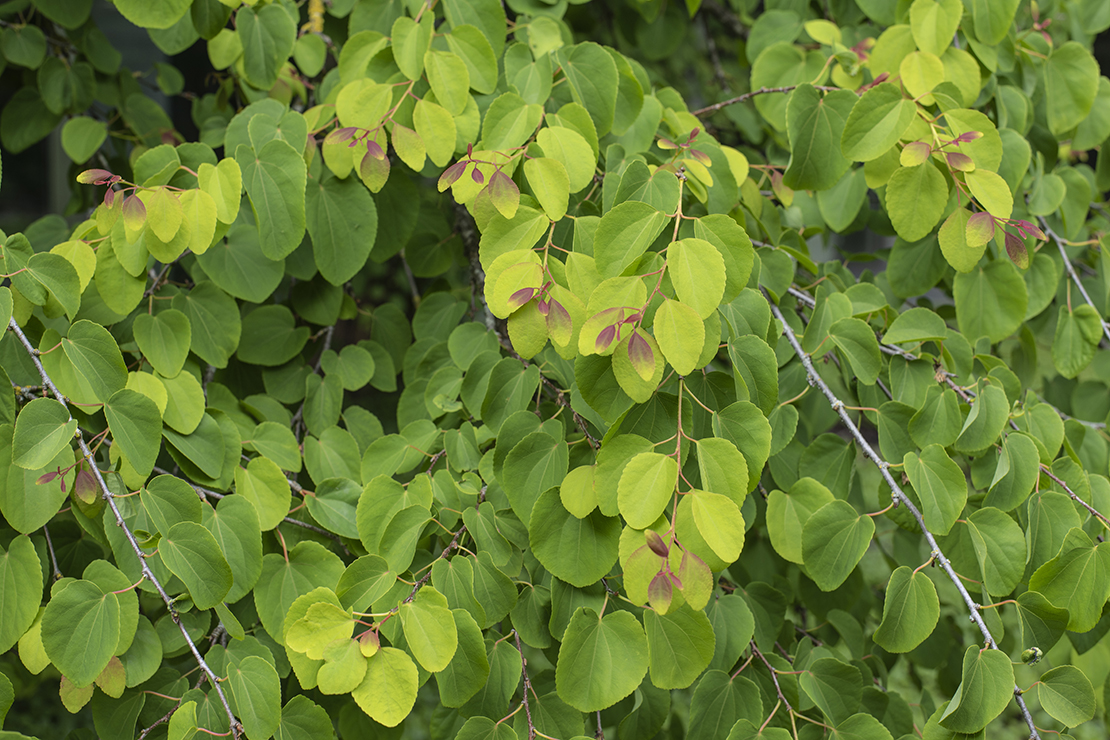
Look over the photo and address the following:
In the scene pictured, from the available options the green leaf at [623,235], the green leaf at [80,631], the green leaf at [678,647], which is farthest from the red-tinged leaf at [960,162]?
the green leaf at [80,631]

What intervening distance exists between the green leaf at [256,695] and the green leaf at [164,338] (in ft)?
1.31

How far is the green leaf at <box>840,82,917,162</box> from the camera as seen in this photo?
3.43ft

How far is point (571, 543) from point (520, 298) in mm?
297

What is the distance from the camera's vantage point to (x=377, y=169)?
1019mm

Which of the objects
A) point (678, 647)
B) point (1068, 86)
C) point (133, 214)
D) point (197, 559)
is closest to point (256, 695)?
point (197, 559)

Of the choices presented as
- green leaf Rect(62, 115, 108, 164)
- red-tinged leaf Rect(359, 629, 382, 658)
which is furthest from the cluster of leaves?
green leaf Rect(62, 115, 108, 164)

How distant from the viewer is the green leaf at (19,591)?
2.89ft

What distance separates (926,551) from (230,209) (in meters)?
1.73

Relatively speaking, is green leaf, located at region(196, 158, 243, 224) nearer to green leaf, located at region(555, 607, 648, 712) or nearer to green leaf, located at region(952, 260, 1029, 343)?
green leaf, located at region(555, 607, 648, 712)

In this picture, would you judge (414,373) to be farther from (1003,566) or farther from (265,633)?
(1003,566)

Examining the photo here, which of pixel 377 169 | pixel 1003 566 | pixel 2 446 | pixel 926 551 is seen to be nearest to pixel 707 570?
pixel 1003 566

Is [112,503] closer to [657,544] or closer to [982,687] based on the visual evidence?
[657,544]

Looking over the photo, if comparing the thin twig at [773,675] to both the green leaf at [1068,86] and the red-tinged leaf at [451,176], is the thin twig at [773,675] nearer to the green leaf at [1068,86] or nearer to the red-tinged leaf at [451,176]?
the red-tinged leaf at [451,176]

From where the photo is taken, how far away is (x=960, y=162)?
97cm
